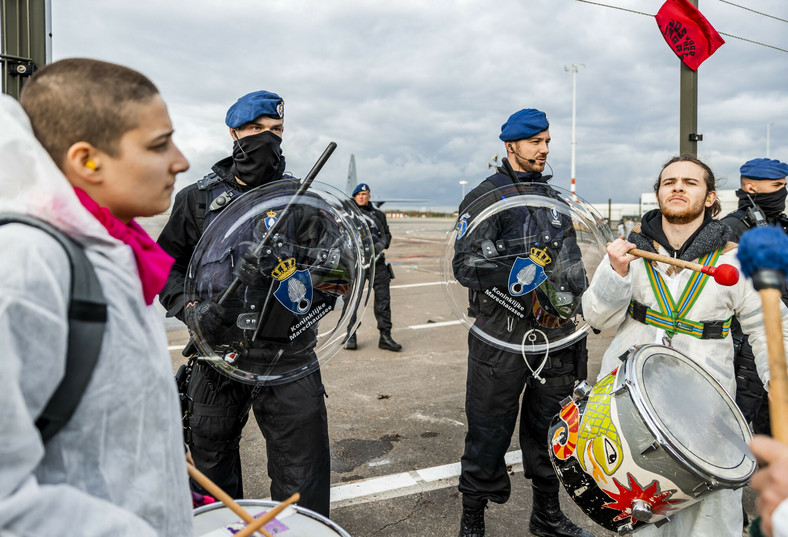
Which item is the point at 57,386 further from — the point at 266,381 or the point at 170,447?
the point at 266,381

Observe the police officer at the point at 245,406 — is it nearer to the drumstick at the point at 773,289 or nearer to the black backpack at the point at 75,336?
the black backpack at the point at 75,336

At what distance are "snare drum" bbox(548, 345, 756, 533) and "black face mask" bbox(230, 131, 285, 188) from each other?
5.71ft

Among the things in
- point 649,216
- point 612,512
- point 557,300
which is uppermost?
point 649,216

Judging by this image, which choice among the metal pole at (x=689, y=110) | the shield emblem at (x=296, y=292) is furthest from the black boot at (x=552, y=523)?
the metal pole at (x=689, y=110)

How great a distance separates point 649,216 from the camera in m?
2.99

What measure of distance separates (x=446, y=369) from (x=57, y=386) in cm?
561

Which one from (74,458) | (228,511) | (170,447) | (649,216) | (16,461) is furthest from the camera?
(649,216)

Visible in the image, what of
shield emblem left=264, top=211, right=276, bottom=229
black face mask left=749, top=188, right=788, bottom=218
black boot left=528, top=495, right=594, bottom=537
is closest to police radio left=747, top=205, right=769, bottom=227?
black face mask left=749, top=188, right=788, bottom=218

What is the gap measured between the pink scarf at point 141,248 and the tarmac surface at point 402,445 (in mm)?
2134

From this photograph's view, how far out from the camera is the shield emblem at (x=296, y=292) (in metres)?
2.46

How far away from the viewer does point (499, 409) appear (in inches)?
127

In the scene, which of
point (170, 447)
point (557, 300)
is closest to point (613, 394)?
point (557, 300)

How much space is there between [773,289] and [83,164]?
1.31 meters

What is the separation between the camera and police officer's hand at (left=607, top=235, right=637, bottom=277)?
2592mm
